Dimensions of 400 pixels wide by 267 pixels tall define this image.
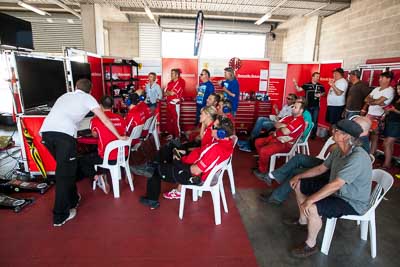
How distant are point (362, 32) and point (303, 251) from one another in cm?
579

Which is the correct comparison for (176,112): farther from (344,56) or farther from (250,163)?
(344,56)

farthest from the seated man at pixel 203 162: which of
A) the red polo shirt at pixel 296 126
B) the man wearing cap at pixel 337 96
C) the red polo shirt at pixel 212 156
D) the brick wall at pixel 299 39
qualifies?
the brick wall at pixel 299 39

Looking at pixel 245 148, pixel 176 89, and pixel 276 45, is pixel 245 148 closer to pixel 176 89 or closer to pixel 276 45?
pixel 176 89

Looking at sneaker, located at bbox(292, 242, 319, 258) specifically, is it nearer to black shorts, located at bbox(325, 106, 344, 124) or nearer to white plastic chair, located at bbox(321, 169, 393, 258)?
white plastic chair, located at bbox(321, 169, 393, 258)

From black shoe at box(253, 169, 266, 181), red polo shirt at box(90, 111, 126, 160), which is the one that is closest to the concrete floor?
black shoe at box(253, 169, 266, 181)

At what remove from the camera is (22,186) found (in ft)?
9.89

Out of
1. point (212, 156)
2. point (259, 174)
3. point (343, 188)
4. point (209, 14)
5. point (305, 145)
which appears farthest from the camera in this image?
point (209, 14)

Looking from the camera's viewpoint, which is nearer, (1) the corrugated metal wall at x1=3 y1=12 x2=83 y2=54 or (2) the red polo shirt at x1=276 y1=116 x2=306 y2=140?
(2) the red polo shirt at x1=276 y1=116 x2=306 y2=140

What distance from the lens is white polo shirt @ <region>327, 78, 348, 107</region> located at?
5121 mm

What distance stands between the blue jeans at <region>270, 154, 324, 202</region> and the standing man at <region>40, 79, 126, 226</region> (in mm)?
1927

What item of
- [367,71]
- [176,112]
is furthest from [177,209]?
[367,71]

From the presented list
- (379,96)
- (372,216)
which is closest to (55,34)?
(379,96)

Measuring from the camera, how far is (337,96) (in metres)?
5.23

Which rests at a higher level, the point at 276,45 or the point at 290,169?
the point at 276,45
